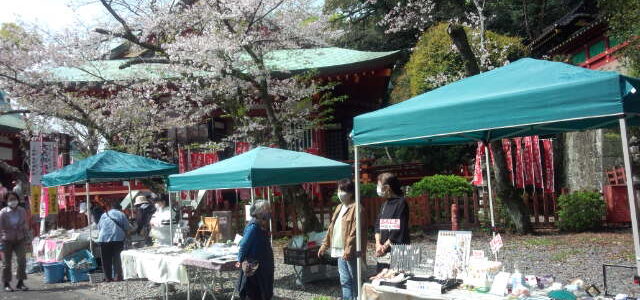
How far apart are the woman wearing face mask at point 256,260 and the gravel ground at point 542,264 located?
1.94 m

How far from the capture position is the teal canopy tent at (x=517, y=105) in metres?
3.55

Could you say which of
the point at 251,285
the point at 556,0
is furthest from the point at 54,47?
the point at 556,0

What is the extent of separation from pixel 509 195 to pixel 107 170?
8.85 m

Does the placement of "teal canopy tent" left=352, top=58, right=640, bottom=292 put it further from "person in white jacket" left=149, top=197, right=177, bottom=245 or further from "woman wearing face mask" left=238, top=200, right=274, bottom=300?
"person in white jacket" left=149, top=197, right=177, bottom=245

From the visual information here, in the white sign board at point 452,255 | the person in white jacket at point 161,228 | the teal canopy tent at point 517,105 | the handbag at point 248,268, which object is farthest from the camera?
the person in white jacket at point 161,228

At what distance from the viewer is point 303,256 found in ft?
25.9

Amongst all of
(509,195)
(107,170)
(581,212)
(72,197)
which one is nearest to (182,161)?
(72,197)

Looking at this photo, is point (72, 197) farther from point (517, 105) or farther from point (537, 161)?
point (517, 105)

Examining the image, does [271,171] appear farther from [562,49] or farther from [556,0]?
[556,0]

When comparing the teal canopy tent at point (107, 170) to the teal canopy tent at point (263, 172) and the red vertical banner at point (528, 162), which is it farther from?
the red vertical banner at point (528, 162)

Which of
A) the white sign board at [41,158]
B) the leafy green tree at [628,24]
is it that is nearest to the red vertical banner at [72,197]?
the white sign board at [41,158]

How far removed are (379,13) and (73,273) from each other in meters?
19.7

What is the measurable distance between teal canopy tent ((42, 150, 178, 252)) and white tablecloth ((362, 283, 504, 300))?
715cm

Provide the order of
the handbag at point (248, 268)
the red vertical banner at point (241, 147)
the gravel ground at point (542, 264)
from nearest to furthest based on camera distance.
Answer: the handbag at point (248, 268) → the gravel ground at point (542, 264) → the red vertical banner at point (241, 147)
